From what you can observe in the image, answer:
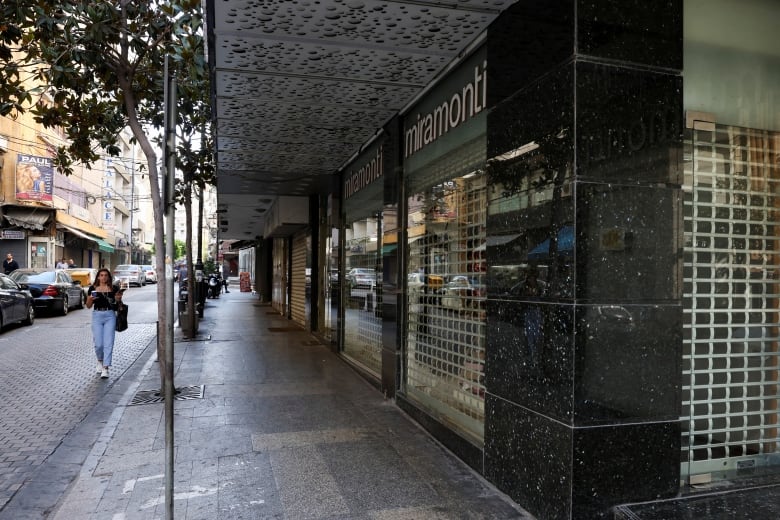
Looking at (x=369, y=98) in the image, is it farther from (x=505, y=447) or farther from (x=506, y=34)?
(x=505, y=447)

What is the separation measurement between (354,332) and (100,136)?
202 inches

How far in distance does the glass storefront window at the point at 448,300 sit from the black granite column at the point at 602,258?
3.64 ft

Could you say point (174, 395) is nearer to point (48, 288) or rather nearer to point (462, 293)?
point (462, 293)

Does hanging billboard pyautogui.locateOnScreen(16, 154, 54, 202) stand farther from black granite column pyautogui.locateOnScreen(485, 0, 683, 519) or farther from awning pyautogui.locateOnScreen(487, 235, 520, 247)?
black granite column pyautogui.locateOnScreen(485, 0, 683, 519)

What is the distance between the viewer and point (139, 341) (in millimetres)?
13109

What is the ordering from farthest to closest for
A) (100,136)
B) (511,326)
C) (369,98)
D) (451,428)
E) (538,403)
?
1. (100,136)
2. (369,98)
3. (451,428)
4. (511,326)
5. (538,403)

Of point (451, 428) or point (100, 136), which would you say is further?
point (100, 136)

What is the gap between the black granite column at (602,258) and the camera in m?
3.35

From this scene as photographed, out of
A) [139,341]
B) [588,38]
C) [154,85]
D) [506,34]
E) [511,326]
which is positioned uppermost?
[154,85]

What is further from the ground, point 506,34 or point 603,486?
point 506,34

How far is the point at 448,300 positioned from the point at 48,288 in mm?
16416

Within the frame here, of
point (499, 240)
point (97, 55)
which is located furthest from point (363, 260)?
point (499, 240)

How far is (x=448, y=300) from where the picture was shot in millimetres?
5465

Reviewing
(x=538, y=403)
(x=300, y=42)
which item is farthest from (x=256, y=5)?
(x=538, y=403)
